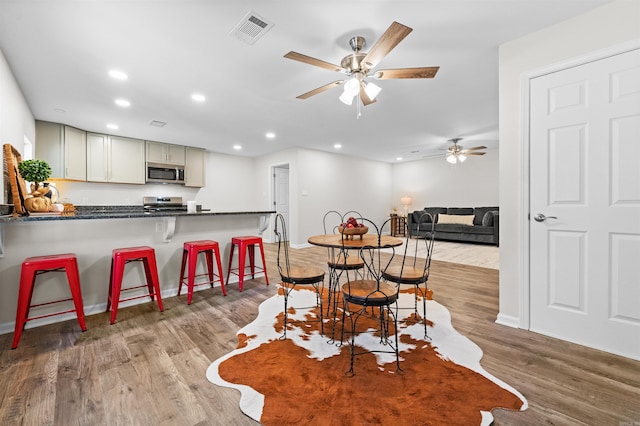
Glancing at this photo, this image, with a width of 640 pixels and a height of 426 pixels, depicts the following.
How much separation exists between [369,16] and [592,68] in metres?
1.64

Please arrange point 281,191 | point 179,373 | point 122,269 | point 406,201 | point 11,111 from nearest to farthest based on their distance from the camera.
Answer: point 179,373, point 122,269, point 11,111, point 281,191, point 406,201

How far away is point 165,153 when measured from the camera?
5.98 metres

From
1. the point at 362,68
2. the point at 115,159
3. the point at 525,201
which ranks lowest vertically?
the point at 525,201

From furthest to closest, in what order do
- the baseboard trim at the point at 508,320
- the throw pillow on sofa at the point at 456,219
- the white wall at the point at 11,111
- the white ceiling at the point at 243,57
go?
the throw pillow on sofa at the point at 456,219 → the white wall at the point at 11,111 → the baseboard trim at the point at 508,320 → the white ceiling at the point at 243,57

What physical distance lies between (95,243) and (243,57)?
2.26 meters

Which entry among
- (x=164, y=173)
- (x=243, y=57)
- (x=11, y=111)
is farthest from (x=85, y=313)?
(x=164, y=173)

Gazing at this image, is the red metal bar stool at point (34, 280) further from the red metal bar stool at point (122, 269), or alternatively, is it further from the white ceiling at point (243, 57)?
the white ceiling at point (243, 57)

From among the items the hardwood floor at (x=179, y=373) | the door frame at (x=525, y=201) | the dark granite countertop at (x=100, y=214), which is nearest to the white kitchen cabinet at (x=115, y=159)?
the dark granite countertop at (x=100, y=214)

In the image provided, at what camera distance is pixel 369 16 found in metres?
2.05

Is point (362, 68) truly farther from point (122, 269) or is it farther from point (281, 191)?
point (281, 191)

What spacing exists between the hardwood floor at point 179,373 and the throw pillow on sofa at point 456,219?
189 inches

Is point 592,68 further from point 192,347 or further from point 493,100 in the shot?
point 192,347

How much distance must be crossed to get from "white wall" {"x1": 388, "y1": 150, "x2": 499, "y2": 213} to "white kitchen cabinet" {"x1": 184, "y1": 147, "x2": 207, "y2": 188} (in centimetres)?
588

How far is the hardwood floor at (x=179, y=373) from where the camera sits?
4.44 feet
